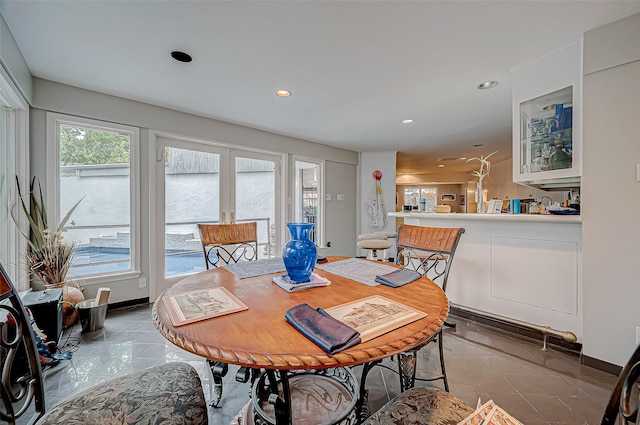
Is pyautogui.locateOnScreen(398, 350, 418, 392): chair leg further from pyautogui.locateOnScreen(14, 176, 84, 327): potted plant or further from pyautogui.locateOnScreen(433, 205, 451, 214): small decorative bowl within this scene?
pyautogui.locateOnScreen(14, 176, 84, 327): potted plant

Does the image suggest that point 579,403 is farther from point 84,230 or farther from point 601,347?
point 84,230

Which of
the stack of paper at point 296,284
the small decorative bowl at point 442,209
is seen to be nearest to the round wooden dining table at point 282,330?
the stack of paper at point 296,284

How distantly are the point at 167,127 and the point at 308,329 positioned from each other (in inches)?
134

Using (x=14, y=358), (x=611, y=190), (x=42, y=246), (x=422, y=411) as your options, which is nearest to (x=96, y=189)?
(x=42, y=246)

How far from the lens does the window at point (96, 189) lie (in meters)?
2.71

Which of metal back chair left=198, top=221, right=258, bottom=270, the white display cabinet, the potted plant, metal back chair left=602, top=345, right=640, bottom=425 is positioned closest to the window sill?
the potted plant

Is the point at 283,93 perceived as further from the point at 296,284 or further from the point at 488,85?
the point at 296,284

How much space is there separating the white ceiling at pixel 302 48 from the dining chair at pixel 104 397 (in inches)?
70.4

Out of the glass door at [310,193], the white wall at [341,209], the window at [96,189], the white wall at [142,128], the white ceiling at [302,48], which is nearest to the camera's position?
the white ceiling at [302,48]

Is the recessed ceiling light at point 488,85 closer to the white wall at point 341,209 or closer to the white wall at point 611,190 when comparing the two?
the white wall at point 611,190

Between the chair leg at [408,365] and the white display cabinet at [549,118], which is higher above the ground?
the white display cabinet at [549,118]

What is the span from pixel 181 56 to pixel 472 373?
326 centimetres

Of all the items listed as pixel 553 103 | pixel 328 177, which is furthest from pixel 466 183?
pixel 553 103

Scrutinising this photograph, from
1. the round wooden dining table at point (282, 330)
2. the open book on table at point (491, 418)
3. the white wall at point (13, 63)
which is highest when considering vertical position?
the white wall at point (13, 63)
